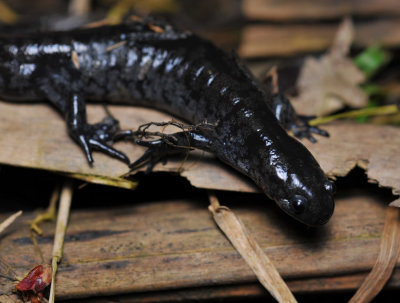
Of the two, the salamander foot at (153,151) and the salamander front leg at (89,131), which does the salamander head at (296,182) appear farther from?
the salamander front leg at (89,131)

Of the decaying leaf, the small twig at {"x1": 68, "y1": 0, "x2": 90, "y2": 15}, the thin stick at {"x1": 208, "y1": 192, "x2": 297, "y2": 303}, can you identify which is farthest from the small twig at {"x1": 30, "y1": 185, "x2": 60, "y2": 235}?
the small twig at {"x1": 68, "y1": 0, "x2": 90, "y2": 15}

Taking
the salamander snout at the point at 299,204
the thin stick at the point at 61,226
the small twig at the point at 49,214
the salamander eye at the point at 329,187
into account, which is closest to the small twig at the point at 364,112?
the salamander eye at the point at 329,187

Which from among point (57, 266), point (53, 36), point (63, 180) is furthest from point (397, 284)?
point (53, 36)

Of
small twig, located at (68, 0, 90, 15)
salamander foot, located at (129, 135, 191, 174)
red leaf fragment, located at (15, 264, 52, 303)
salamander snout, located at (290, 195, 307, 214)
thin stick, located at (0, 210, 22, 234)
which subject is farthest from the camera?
small twig, located at (68, 0, 90, 15)

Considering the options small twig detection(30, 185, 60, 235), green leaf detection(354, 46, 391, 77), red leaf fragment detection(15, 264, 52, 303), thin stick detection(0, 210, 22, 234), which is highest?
green leaf detection(354, 46, 391, 77)

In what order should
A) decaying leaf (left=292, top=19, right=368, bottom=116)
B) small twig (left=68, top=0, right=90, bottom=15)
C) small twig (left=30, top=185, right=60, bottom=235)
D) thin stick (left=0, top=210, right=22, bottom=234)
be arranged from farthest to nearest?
small twig (left=68, top=0, right=90, bottom=15)
decaying leaf (left=292, top=19, right=368, bottom=116)
small twig (left=30, top=185, right=60, bottom=235)
thin stick (left=0, top=210, right=22, bottom=234)

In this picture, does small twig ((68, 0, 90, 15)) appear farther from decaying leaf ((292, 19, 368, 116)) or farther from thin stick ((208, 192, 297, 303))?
thin stick ((208, 192, 297, 303))

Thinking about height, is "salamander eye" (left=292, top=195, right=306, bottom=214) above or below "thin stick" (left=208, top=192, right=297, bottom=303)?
above
